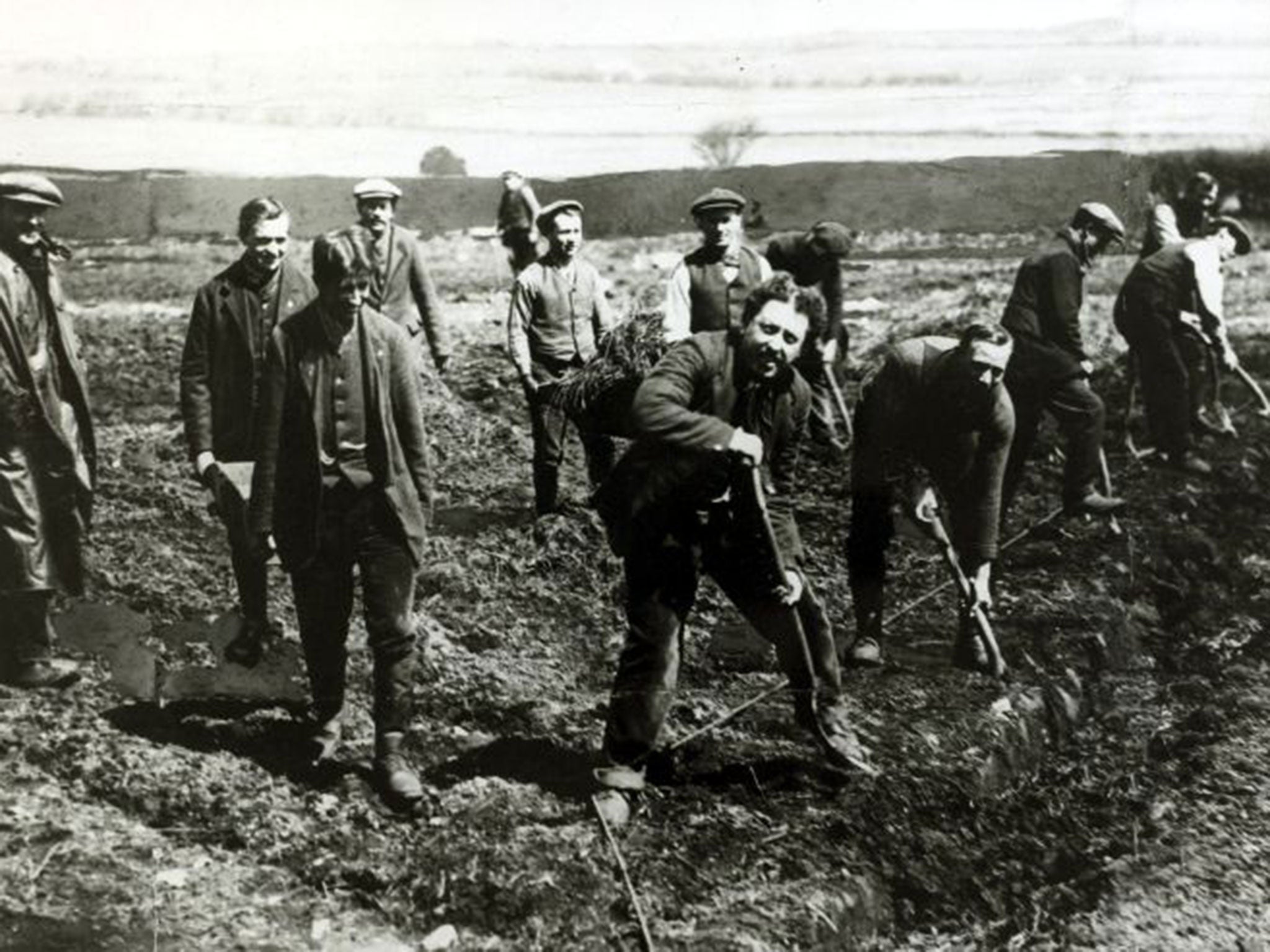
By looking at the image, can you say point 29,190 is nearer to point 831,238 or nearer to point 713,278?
point 713,278

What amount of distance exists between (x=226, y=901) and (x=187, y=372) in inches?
63.2

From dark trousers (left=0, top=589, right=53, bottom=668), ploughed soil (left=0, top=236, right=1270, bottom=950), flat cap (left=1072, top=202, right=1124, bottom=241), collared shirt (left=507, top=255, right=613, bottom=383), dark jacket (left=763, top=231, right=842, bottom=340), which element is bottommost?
ploughed soil (left=0, top=236, right=1270, bottom=950)

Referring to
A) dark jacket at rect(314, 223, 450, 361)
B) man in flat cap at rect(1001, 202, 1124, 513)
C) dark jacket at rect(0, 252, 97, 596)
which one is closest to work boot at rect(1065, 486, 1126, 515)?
man in flat cap at rect(1001, 202, 1124, 513)

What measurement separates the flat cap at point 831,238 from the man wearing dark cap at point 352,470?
1864mm

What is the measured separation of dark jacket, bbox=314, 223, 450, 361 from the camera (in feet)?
16.2

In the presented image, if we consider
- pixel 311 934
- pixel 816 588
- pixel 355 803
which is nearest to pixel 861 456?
pixel 816 588

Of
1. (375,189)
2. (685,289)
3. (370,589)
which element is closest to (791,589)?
(370,589)

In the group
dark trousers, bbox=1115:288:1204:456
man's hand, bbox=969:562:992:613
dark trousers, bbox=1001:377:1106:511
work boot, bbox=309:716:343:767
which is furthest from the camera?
dark trousers, bbox=1115:288:1204:456

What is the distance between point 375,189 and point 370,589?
1662 millimetres

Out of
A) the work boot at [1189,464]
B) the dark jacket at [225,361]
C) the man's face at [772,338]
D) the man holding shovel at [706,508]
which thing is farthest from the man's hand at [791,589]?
the work boot at [1189,464]

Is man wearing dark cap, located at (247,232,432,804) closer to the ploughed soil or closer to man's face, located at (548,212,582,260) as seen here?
the ploughed soil

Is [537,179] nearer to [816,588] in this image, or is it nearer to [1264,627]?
[816,588]

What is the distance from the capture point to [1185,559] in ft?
17.8

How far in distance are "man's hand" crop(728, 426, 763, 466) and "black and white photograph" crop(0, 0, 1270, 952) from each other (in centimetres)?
1
